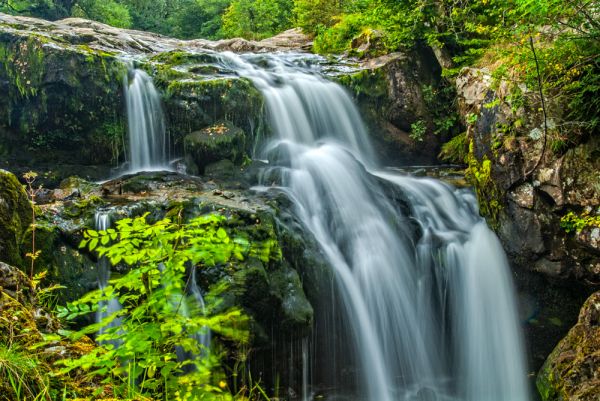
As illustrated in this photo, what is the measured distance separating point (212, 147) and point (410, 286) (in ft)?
13.4

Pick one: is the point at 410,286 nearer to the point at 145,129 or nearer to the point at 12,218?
the point at 12,218

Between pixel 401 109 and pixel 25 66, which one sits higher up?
pixel 25 66

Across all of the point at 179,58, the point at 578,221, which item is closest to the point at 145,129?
the point at 179,58

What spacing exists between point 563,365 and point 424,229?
268 cm

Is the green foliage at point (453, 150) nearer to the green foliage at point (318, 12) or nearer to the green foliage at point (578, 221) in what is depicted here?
the green foliage at point (578, 221)

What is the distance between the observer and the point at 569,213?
479cm

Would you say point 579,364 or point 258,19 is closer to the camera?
point 579,364

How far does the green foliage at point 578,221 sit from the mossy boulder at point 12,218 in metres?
5.64

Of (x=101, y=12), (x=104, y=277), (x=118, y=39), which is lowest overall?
(x=104, y=277)

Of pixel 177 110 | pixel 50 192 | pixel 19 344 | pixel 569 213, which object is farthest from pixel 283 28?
pixel 19 344

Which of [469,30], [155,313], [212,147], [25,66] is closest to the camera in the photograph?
[155,313]

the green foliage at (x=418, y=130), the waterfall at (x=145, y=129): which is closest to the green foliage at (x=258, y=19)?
the green foliage at (x=418, y=130)

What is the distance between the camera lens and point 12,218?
368 centimetres

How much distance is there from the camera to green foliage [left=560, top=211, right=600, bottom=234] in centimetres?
461
